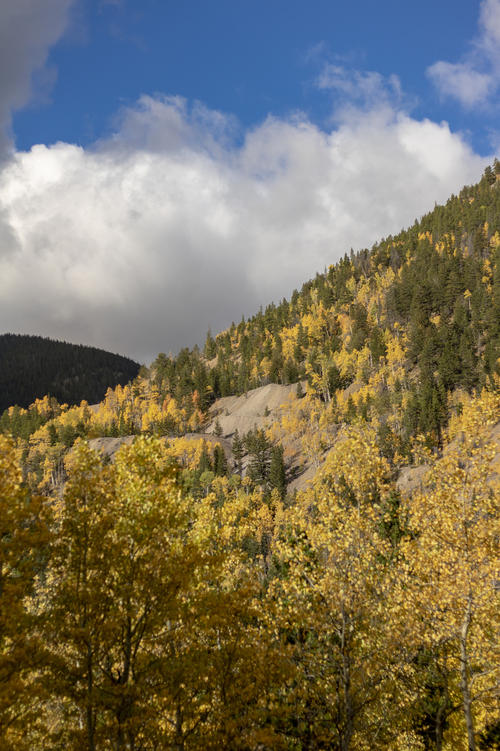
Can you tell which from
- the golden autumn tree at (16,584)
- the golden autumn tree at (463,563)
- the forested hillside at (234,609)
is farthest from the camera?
the golden autumn tree at (463,563)

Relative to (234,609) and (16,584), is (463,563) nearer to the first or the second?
(234,609)

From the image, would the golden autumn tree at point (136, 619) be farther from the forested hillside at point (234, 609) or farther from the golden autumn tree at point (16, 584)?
the golden autumn tree at point (16, 584)

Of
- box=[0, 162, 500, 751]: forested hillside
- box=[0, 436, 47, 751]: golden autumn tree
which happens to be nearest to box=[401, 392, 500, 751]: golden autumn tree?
box=[0, 162, 500, 751]: forested hillside

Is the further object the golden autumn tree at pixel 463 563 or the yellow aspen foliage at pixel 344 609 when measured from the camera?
the yellow aspen foliage at pixel 344 609

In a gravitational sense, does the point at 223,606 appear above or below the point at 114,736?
above

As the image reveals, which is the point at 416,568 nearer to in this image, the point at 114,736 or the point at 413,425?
the point at 114,736

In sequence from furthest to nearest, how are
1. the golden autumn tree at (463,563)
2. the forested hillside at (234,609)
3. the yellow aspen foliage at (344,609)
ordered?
the yellow aspen foliage at (344,609)
the golden autumn tree at (463,563)
the forested hillside at (234,609)

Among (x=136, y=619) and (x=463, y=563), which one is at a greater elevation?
(x=463, y=563)

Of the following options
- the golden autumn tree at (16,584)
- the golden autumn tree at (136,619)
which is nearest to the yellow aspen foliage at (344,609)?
the golden autumn tree at (136,619)

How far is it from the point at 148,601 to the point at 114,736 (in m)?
3.57

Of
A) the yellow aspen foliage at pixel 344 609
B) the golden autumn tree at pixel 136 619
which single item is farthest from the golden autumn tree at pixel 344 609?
the golden autumn tree at pixel 136 619

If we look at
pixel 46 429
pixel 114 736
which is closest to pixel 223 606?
pixel 114 736

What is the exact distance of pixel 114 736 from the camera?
11.4m

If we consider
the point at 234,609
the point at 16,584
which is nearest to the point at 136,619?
the point at 234,609
